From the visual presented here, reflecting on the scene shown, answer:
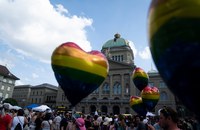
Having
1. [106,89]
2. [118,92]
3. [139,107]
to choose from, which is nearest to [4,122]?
[139,107]

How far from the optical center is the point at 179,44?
1.57 m

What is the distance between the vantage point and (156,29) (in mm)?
1728

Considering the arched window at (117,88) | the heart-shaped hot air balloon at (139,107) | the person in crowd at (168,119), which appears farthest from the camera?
the arched window at (117,88)

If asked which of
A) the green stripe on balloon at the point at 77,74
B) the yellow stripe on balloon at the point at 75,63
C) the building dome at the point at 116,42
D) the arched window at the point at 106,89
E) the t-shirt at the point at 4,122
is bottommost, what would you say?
the t-shirt at the point at 4,122

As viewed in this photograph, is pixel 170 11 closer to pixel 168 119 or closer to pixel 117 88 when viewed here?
pixel 168 119

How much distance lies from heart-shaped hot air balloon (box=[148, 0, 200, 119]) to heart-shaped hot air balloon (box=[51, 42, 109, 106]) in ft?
9.81

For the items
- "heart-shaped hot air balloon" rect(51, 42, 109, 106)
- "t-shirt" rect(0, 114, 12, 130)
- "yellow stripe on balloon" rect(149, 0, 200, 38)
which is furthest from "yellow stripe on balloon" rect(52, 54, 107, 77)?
"t-shirt" rect(0, 114, 12, 130)

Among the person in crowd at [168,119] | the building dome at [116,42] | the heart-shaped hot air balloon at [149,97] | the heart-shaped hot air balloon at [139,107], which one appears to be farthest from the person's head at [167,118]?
the building dome at [116,42]

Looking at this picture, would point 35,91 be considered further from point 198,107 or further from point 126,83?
point 198,107

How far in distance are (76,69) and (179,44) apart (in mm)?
3224

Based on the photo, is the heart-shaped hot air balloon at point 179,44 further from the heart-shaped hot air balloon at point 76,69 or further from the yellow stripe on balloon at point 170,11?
the heart-shaped hot air balloon at point 76,69

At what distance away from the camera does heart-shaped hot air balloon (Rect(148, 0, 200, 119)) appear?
150 cm

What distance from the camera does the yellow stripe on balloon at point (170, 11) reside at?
59.5 inches

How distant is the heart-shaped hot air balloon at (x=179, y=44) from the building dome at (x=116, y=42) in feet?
182
